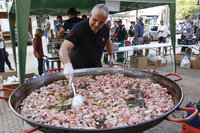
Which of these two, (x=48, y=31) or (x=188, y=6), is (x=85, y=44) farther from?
(x=188, y=6)

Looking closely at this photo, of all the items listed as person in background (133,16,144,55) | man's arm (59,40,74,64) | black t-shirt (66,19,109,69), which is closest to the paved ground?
black t-shirt (66,19,109,69)

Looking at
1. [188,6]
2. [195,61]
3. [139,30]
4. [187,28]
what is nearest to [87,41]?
[195,61]

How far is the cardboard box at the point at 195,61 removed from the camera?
7500 mm

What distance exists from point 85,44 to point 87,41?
0.06m

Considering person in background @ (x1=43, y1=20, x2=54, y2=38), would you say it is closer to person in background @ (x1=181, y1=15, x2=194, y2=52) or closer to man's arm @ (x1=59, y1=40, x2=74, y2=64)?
man's arm @ (x1=59, y1=40, x2=74, y2=64)

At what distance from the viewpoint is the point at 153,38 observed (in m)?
18.1

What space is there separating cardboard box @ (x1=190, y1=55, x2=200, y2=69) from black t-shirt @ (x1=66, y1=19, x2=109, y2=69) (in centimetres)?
616

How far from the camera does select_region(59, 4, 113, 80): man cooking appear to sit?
2318 millimetres

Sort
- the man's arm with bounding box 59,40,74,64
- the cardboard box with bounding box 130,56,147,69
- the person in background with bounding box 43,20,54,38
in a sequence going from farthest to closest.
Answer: the cardboard box with bounding box 130,56,147,69
the person in background with bounding box 43,20,54,38
the man's arm with bounding box 59,40,74,64

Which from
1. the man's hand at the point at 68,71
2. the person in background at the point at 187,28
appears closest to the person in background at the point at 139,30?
the person in background at the point at 187,28

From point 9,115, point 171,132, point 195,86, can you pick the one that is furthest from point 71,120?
point 195,86

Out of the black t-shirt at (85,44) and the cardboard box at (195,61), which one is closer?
the black t-shirt at (85,44)

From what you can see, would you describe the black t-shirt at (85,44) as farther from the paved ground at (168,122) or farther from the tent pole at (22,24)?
the paved ground at (168,122)

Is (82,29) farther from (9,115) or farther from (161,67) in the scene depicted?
(161,67)
